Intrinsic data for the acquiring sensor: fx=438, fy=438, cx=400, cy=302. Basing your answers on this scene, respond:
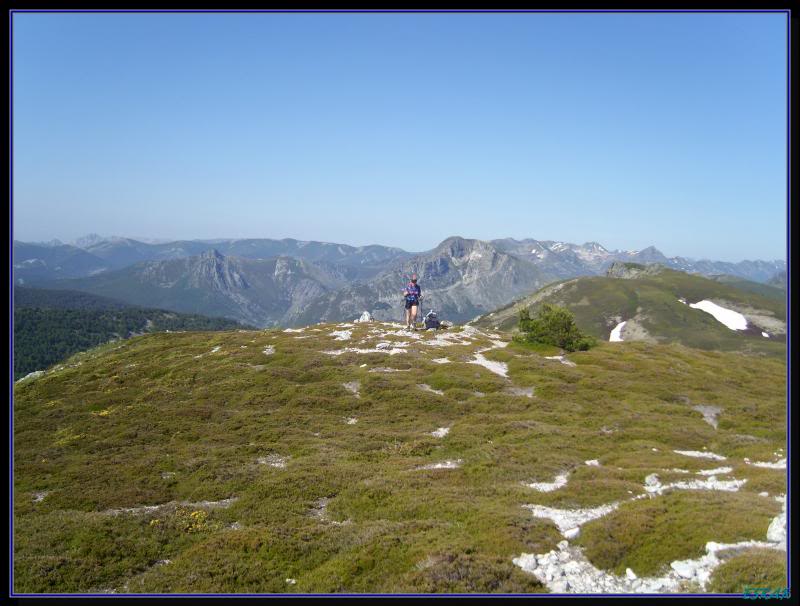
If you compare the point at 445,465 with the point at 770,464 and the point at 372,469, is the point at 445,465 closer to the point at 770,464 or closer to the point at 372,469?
the point at 372,469

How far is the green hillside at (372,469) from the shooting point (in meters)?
12.5

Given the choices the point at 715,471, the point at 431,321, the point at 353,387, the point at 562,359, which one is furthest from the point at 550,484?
the point at 431,321

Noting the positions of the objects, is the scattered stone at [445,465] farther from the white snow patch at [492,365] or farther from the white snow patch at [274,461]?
the white snow patch at [492,365]

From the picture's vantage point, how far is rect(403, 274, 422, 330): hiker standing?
174 ft

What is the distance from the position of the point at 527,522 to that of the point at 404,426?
16022 mm

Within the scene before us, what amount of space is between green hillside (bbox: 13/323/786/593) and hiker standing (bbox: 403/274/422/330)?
28.9ft

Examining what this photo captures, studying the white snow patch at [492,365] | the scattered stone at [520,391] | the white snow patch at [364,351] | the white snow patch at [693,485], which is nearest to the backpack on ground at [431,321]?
the white snow patch at [364,351]

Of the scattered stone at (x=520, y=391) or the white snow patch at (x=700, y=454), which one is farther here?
the scattered stone at (x=520, y=391)

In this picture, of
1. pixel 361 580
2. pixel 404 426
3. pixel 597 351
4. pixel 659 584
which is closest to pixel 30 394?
pixel 404 426

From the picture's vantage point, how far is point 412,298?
56.1 meters

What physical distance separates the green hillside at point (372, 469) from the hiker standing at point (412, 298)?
882 cm

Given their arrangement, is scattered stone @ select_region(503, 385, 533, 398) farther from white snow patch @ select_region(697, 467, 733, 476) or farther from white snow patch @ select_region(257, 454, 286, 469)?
white snow patch @ select_region(257, 454, 286, 469)

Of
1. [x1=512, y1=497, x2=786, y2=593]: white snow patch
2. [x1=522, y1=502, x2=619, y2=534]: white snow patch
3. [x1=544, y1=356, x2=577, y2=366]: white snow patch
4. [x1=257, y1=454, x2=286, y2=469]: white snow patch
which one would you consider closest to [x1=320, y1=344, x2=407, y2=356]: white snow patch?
[x1=544, y1=356, x2=577, y2=366]: white snow patch
